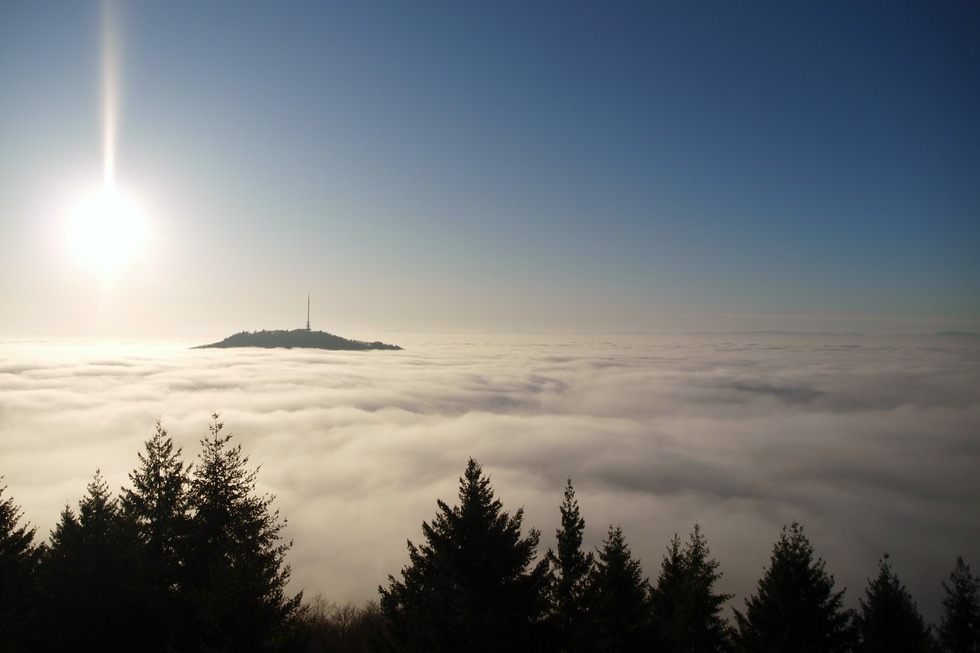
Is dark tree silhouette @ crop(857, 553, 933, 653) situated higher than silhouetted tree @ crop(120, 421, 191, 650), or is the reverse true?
silhouetted tree @ crop(120, 421, 191, 650)

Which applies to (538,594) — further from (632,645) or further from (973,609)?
(973,609)

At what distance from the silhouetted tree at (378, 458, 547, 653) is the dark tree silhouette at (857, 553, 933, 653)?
70.5 feet

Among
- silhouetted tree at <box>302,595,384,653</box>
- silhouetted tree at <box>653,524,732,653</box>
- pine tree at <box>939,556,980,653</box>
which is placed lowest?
silhouetted tree at <box>302,595,384,653</box>

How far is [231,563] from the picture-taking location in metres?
15.1

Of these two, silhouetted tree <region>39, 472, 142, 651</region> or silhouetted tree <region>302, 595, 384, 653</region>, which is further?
silhouetted tree <region>302, 595, 384, 653</region>

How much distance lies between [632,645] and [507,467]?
380ft

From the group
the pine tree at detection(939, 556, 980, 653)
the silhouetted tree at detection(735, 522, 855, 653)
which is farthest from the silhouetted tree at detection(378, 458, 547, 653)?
the pine tree at detection(939, 556, 980, 653)

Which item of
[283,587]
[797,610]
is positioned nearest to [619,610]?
[797,610]

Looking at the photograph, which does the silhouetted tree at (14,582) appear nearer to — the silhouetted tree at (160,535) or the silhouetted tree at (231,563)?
the silhouetted tree at (160,535)

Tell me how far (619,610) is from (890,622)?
17971 mm

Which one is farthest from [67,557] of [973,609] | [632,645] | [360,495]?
[360,495]

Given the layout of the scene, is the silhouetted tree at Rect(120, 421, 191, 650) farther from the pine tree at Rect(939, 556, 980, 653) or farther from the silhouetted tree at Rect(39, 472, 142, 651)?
the pine tree at Rect(939, 556, 980, 653)

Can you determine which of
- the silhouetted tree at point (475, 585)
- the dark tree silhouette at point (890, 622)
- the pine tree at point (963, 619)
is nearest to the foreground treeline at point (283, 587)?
the silhouetted tree at point (475, 585)

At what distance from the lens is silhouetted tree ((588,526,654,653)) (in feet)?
59.0
